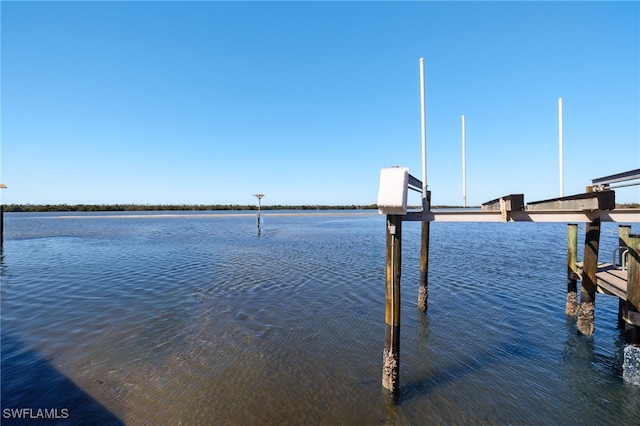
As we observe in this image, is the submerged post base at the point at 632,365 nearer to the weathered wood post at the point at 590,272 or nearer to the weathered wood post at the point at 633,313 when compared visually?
the weathered wood post at the point at 633,313

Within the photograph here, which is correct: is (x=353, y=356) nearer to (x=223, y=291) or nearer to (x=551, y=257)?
(x=223, y=291)

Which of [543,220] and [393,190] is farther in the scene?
[543,220]

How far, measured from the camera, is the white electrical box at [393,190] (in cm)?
490

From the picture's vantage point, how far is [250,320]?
8.95m

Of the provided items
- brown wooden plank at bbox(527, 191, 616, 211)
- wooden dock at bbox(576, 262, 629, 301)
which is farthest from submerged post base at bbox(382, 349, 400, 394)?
wooden dock at bbox(576, 262, 629, 301)

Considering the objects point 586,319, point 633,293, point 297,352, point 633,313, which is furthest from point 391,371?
point 586,319

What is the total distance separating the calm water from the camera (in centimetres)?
514

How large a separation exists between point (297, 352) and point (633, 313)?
6919 millimetres

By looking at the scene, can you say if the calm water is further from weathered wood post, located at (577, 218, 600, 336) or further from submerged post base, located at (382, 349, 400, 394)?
weathered wood post, located at (577, 218, 600, 336)

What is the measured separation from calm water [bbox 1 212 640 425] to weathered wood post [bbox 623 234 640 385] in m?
0.33

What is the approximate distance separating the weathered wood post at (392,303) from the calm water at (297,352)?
392mm

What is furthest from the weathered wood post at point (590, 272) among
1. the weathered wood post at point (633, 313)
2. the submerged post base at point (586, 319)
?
the weathered wood post at point (633, 313)

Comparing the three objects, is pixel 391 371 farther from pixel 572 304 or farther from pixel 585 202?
pixel 572 304

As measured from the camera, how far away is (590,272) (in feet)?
24.4
